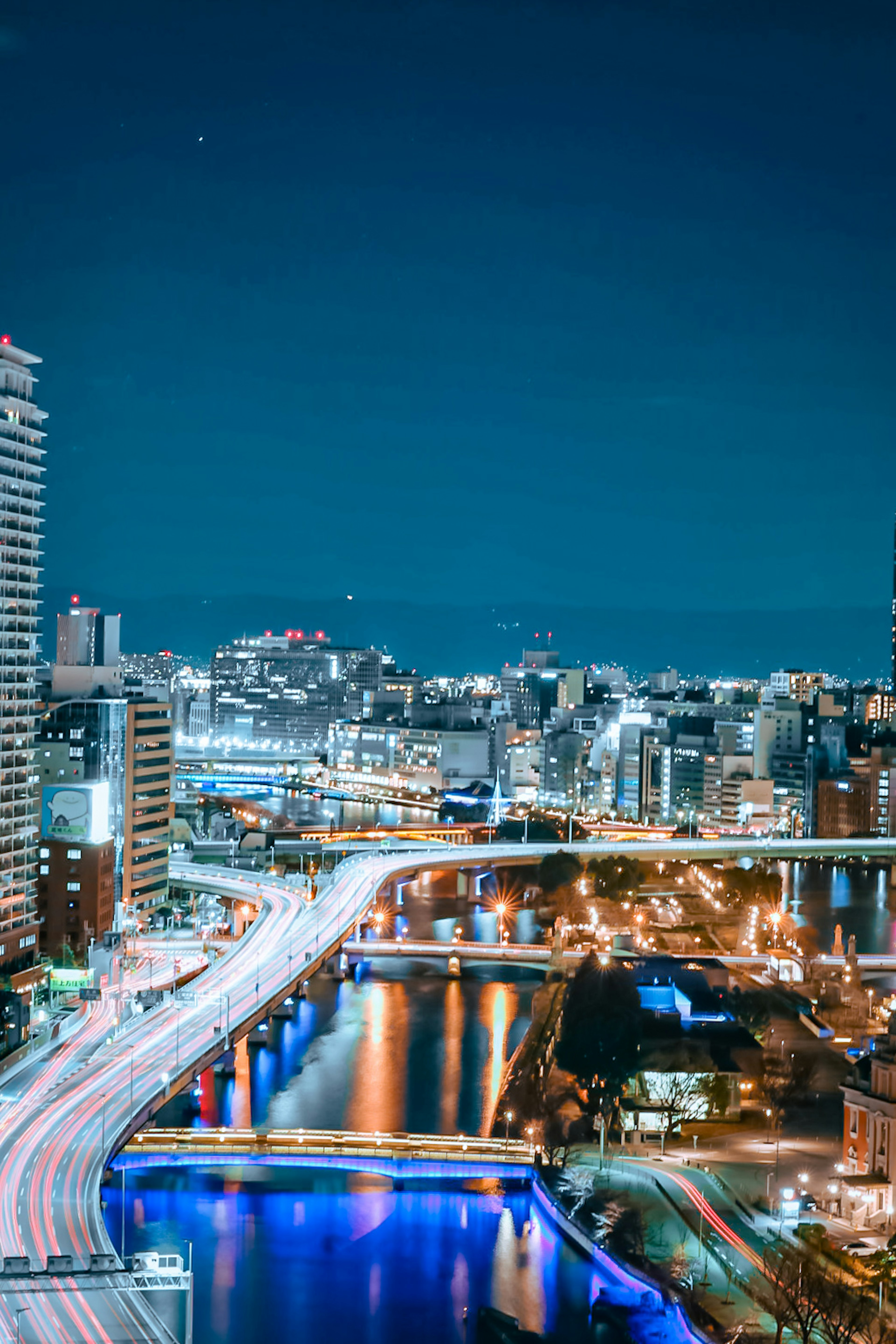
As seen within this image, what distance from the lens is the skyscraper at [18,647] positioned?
1278 cm

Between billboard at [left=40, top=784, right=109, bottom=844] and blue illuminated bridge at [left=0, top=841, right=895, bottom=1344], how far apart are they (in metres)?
1.58

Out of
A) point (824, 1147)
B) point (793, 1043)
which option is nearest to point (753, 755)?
point (793, 1043)

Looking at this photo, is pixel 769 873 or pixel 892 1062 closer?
pixel 892 1062

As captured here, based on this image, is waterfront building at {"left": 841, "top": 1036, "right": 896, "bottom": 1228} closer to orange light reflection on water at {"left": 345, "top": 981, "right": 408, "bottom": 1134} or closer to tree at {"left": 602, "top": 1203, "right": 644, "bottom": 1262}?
tree at {"left": 602, "top": 1203, "right": 644, "bottom": 1262}

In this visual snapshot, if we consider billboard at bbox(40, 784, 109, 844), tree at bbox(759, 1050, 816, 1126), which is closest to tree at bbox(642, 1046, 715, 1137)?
tree at bbox(759, 1050, 816, 1126)

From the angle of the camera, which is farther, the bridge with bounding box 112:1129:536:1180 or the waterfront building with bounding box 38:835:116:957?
the waterfront building with bounding box 38:835:116:957

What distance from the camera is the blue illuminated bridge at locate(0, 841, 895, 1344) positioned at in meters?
6.00

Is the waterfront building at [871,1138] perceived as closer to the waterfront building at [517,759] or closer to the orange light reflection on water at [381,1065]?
the orange light reflection on water at [381,1065]

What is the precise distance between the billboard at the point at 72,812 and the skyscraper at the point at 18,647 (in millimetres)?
736

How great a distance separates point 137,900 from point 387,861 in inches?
179

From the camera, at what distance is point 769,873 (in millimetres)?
19078

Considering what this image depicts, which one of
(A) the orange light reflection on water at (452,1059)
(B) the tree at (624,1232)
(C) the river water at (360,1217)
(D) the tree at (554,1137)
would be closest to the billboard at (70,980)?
(C) the river water at (360,1217)

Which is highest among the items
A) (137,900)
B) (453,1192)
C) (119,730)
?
(119,730)

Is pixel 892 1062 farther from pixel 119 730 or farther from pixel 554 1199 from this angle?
pixel 119 730
